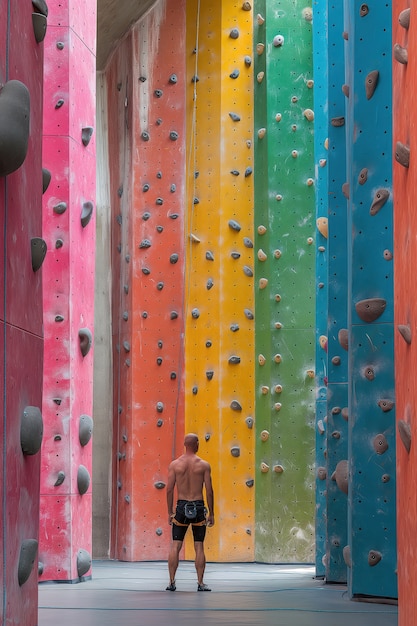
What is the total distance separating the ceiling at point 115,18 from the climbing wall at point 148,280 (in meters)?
0.15

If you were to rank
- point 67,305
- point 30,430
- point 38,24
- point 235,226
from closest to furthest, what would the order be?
point 30,430 → point 38,24 → point 67,305 → point 235,226

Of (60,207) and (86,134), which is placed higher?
(86,134)

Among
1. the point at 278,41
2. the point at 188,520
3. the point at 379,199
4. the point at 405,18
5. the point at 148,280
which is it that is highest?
the point at 278,41

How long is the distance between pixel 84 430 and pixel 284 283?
→ 3966 mm

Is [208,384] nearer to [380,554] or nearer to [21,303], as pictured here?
[380,554]

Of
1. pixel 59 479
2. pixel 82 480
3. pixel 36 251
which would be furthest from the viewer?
pixel 82 480

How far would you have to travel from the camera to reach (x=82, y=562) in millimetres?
9148

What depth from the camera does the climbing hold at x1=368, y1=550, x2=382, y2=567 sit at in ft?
23.8

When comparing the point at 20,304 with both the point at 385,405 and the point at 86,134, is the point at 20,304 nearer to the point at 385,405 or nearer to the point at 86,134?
the point at 385,405

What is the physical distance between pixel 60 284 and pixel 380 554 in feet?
11.3

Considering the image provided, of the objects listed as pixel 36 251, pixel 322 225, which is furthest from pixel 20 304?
pixel 322 225

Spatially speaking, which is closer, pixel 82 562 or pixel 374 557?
pixel 374 557

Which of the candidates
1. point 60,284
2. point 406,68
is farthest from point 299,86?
point 406,68

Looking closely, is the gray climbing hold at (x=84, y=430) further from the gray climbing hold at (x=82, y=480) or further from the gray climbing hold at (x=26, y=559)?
the gray climbing hold at (x=26, y=559)
